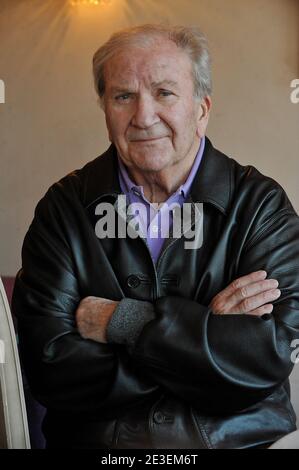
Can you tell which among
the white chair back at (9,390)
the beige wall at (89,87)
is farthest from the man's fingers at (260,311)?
the beige wall at (89,87)

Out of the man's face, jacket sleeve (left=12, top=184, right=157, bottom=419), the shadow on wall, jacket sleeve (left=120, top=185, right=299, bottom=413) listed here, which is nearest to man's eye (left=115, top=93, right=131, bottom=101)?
the man's face

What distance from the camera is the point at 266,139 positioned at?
1675 millimetres

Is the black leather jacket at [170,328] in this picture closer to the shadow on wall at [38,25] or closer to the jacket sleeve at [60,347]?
the jacket sleeve at [60,347]

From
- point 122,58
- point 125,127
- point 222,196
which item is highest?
point 122,58

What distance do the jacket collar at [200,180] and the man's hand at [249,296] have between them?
15 cm

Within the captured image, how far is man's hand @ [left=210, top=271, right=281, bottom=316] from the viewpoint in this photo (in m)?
1.07

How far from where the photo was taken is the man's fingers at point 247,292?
1079 millimetres

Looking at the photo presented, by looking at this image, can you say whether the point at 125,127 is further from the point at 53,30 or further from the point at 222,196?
the point at 53,30

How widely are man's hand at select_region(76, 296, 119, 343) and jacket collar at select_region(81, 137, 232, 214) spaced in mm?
198

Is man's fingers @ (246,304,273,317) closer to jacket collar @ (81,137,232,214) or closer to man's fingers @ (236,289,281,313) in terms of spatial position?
man's fingers @ (236,289,281,313)

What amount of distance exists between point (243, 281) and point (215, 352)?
13 centimetres

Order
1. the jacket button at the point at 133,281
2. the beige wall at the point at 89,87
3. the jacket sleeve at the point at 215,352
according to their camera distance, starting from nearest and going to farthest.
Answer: the jacket sleeve at the point at 215,352, the jacket button at the point at 133,281, the beige wall at the point at 89,87

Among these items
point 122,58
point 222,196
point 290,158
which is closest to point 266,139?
point 290,158

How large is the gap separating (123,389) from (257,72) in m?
0.97
